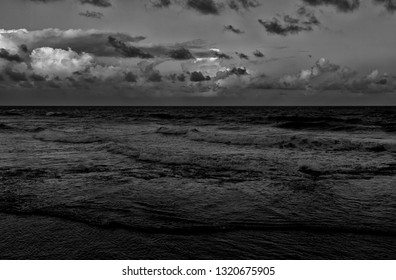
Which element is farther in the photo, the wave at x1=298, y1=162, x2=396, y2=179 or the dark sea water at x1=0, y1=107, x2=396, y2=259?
the wave at x1=298, y1=162, x2=396, y2=179

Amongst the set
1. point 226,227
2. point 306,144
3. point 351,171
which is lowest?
point 226,227

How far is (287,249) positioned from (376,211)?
2762 mm

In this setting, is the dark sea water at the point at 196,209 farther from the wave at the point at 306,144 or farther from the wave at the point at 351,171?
the wave at the point at 306,144

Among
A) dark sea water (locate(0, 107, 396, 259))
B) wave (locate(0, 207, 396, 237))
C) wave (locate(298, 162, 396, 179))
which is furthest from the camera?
wave (locate(298, 162, 396, 179))

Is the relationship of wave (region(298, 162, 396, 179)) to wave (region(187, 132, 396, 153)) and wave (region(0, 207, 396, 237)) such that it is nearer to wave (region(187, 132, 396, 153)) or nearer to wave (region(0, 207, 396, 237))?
wave (region(0, 207, 396, 237))

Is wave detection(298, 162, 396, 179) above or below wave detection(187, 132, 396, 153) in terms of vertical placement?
below

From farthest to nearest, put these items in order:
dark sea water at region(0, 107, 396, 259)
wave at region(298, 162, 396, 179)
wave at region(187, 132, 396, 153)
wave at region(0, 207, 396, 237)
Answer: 1. wave at region(187, 132, 396, 153)
2. wave at region(298, 162, 396, 179)
3. wave at region(0, 207, 396, 237)
4. dark sea water at region(0, 107, 396, 259)

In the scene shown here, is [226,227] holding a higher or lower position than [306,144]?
lower

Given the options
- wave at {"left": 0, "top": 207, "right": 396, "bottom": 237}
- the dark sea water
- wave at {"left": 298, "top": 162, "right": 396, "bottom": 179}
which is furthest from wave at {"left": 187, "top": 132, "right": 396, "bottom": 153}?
wave at {"left": 0, "top": 207, "right": 396, "bottom": 237}

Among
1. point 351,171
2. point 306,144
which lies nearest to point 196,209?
point 351,171

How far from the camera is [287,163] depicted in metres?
13.2

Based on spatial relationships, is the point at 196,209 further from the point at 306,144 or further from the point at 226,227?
the point at 306,144

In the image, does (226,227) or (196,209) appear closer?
(226,227)
